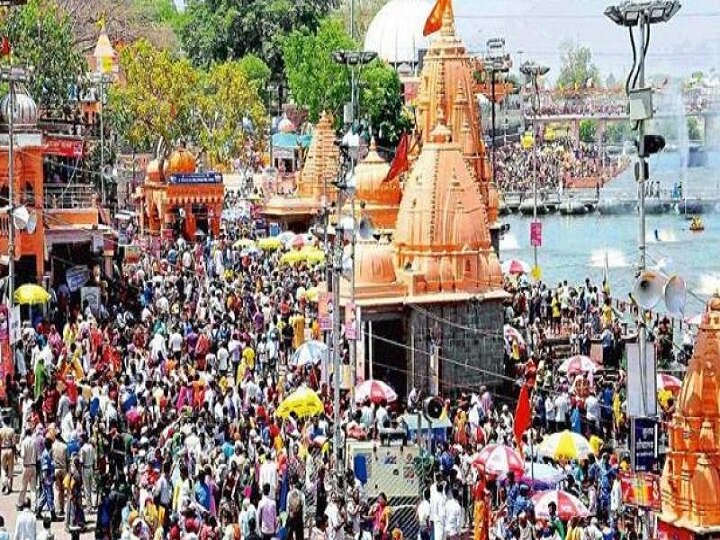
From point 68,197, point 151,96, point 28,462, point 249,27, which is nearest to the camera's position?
point 28,462

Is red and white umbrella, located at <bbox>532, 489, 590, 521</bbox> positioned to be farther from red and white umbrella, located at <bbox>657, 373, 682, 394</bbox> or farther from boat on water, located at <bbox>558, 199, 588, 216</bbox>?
boat on water, located at <bbox>558, 199, 588, 216</bbox>

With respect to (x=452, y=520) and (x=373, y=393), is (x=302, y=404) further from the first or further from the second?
(x=452, y=520)

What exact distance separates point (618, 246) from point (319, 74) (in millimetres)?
15473

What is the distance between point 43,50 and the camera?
4441cm

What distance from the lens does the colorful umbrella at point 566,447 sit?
754 inches

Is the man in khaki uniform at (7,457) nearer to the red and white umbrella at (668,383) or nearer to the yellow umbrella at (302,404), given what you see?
the yellow umbrella at (302,404)

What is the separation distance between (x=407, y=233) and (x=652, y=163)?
290ft

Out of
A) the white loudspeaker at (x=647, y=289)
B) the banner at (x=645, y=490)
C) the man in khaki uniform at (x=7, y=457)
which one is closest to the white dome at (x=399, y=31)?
the man in khaki uniform at (x=7, y=457)

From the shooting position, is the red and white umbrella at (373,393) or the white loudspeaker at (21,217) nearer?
the red and white umbrella at (373,393)

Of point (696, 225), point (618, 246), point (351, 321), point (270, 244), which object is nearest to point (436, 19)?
point (270, 244)

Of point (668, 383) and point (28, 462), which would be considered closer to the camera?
point (28, 462)

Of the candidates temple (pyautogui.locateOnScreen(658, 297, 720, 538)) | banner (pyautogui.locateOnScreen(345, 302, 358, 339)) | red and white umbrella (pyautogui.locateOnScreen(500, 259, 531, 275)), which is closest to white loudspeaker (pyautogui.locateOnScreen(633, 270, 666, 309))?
temple (pyautogui.locateOnScreen(658, 297, 720, 538))

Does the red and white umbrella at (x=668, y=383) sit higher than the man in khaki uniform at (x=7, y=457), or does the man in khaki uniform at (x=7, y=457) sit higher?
the red and white umbrella at (x=668, y=383)

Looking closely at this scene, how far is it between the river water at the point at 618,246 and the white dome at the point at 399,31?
11.6m
